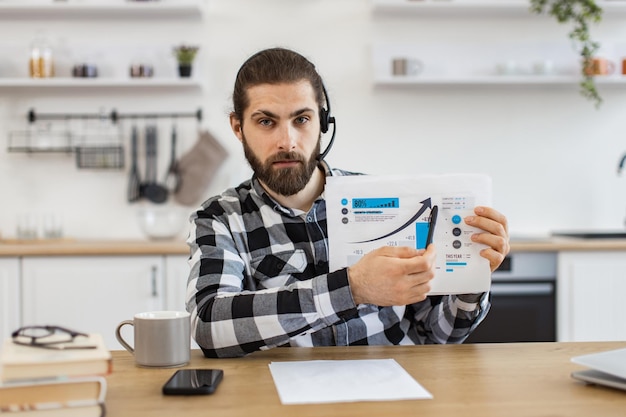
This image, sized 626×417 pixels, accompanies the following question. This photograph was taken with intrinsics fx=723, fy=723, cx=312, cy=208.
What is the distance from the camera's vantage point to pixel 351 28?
3494 mm

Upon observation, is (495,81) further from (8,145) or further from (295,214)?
(8,145)

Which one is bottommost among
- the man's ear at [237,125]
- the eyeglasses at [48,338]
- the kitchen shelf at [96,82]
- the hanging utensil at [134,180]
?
the eyeglasses at [48,338]

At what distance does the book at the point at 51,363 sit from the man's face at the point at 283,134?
2.51 feet

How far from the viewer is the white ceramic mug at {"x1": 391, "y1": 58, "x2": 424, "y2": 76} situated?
132 inches

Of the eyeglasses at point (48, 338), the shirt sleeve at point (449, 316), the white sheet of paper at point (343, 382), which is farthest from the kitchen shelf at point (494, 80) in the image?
the eyeglasses at point (48, 338)

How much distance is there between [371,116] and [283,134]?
1.95 metres

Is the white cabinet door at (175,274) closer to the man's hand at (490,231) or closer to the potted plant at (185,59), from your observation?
the potted plant at (185,59)

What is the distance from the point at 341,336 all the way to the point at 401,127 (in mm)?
2110

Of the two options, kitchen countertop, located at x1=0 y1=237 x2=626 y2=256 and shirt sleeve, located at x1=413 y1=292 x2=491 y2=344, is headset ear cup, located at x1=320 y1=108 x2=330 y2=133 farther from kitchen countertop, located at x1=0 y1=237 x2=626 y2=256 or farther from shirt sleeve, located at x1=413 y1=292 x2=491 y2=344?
kitchen countertop, located at x1=0 y1=237 x2=626 y2=256

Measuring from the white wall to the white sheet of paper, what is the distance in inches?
91.6

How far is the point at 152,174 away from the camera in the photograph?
346 cm

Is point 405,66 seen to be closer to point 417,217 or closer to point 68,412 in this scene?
point 417,217

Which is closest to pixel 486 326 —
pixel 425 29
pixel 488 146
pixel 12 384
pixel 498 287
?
pixel 498 287

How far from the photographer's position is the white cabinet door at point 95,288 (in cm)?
291
